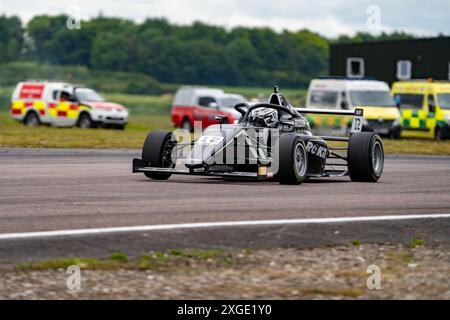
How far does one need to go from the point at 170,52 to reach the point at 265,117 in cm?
10077

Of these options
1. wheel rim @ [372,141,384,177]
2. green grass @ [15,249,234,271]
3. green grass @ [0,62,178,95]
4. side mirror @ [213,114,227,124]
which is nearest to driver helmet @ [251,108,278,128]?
side mirror @ [213,114,227,124]

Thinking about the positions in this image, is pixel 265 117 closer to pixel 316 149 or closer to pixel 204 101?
pixel 316 149

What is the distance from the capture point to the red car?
4025cm

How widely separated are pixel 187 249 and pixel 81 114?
95.7ft

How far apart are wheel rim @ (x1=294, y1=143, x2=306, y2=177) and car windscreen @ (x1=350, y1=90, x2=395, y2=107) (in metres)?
21.6

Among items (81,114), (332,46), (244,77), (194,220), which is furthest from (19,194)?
(244,77)

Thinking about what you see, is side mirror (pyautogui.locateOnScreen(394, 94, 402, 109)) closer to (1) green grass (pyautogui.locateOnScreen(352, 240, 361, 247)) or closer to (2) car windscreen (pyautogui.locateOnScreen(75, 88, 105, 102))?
(2) car windscreen (pyautogui.locateOnScreen(75, 88, 105, 102))

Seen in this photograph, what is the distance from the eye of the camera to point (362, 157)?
15.3 m

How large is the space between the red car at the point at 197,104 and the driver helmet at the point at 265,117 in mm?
24510

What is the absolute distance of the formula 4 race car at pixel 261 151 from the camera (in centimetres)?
1409

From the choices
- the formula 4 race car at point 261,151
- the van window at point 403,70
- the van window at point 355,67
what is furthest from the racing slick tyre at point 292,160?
the van window at point 355,67

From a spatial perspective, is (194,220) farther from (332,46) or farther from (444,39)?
(332,46)

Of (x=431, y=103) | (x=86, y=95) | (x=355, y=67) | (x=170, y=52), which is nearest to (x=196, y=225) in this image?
(x=431, y=103)

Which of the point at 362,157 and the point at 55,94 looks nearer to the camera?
the point at 362,157
